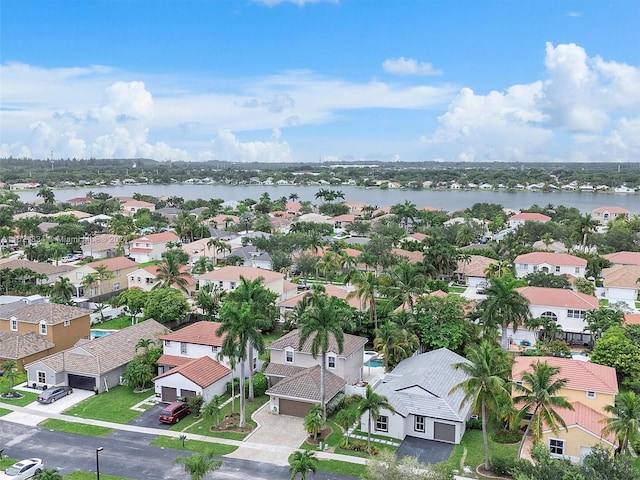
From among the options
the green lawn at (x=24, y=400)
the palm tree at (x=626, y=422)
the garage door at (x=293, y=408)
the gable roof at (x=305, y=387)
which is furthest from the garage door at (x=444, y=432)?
the green lawn at (x=24, y=400)

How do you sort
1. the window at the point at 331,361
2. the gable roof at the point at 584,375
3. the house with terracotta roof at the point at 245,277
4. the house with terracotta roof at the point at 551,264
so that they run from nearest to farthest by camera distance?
the gable roof at the point at 584,375 → the window at the point at 331,361 → the house with terracotta roof at the point at 245,277 → the house with terracotta roof at the point at 551,264

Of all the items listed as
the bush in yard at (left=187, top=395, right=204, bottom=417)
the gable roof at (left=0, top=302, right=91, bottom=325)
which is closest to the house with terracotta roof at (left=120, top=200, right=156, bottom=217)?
the gable roof at (left=0, top=302, right=91, bottom=325)

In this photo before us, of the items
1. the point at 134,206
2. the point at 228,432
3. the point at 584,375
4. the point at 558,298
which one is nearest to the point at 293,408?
the point at 228,432

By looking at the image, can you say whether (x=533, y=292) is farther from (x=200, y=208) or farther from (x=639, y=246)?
(x=200, y=208)

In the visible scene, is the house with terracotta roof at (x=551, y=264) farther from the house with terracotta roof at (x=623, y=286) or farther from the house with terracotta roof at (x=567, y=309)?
the house with terracotta roof at (x=567, y=309)

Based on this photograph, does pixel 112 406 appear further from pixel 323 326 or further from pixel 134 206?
pixel 134 206

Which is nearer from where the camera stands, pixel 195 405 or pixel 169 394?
pixel 195 405

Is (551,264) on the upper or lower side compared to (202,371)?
upper
